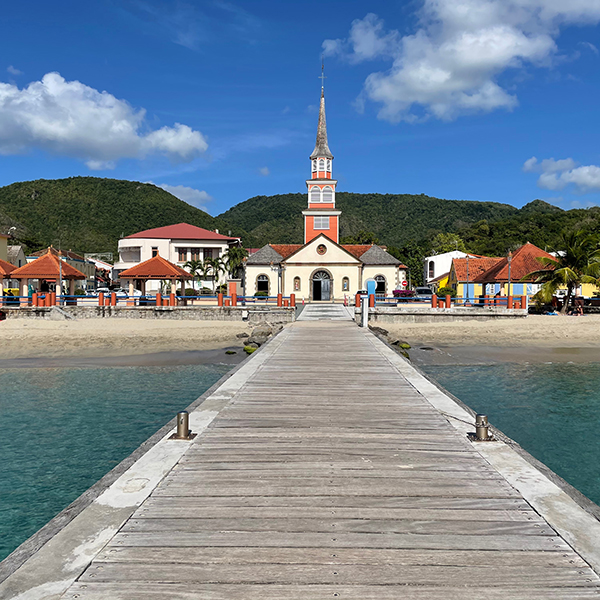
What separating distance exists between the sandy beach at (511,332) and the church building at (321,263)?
13903 mm

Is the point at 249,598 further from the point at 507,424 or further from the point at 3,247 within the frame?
the point at 3,247

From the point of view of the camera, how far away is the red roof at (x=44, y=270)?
40.8m

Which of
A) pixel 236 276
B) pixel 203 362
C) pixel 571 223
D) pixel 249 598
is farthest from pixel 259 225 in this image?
pixel 249 598

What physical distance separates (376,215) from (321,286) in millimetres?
90287

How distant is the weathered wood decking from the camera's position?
3.17 metres

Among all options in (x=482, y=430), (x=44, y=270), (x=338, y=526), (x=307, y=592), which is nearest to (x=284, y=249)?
(x=44, y=270)

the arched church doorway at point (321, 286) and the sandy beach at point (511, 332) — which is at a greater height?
the arched church doorway at point (321, 286)

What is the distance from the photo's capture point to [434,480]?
4.91m

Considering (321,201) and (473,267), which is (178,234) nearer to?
(321,201)

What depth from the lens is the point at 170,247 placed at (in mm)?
71062

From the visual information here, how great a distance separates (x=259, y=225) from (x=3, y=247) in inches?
3096

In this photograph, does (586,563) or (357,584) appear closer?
(357,584)

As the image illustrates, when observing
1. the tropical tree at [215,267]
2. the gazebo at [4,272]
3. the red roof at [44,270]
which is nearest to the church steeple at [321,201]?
the tropical tree at [215,267]

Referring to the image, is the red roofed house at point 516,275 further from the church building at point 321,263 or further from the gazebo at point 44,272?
the gazebo at point 44,272
